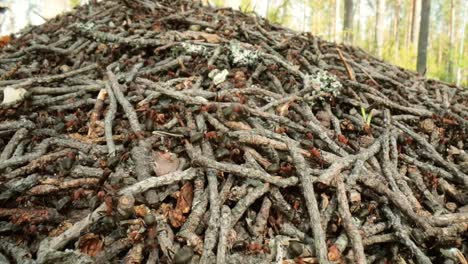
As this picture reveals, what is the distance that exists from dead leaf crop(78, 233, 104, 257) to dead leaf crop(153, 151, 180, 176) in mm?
413

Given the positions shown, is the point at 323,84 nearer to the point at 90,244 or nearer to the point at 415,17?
the point at 90,244

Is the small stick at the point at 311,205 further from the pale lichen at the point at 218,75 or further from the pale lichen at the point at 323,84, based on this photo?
the pale lichen at the point at 218,75

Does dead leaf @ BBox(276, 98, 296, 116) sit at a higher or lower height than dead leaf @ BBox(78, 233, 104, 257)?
higher

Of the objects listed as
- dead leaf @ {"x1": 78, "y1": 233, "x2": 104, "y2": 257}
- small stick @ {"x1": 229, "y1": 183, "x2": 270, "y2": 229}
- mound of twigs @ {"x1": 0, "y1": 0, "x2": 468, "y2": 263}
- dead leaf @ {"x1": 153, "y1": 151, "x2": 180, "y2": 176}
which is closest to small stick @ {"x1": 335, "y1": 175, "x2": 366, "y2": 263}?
mound of twigs @ {"x1": 0, "y1": 0, "x2": 468, "y2": 263}

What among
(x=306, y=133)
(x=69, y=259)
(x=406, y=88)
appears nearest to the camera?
(x=69, y=259)

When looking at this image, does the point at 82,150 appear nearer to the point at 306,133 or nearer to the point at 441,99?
the point at 306,133

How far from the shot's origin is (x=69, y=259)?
53.9 inches

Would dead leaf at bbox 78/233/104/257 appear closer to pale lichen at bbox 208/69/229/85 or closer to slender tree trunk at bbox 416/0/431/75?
pale lichen at bbox 208/69/229/85

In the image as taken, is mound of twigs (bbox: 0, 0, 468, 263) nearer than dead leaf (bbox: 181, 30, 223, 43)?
Yes

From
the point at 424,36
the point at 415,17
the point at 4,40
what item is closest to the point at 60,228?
the point at 4,40

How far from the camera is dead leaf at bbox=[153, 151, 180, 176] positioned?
5.74ft

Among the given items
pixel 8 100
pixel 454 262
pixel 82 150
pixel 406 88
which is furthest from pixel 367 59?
pixel 8 100

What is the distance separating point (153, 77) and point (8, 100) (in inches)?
37.1

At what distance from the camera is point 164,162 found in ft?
5.91
